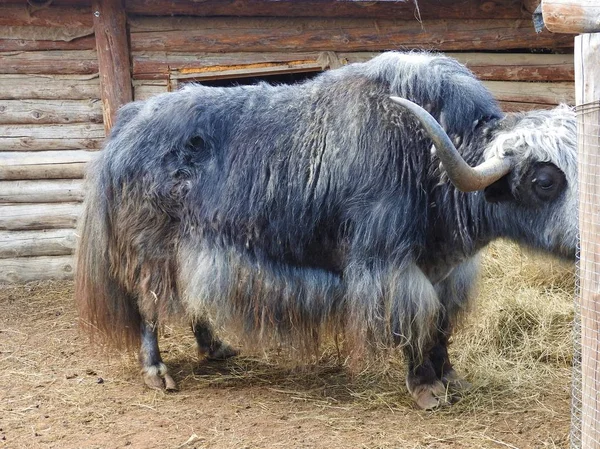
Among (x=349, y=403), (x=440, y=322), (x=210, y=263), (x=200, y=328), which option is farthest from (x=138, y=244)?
(x=440, y=322)

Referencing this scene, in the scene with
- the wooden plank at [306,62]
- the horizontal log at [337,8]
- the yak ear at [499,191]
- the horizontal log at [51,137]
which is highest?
the horizontal log at [337,8]

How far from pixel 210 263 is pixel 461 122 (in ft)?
5.49

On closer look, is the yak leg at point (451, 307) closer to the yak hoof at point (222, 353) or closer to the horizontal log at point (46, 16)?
the yak hoof at point (222, 353)

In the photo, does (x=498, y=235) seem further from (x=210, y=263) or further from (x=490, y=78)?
(x=490, y=78)

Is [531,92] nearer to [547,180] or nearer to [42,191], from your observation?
[547,180]

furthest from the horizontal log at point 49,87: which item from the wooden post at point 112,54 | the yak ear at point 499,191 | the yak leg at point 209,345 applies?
the yak ear at point 499,191

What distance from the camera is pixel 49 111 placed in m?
7.08

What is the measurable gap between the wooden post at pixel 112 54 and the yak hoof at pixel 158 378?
3061 mm

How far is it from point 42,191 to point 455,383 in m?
4.62

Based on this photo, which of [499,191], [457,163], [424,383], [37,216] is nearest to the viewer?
[457,163]

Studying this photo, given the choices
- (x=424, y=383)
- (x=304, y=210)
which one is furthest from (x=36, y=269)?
(x=424, y=383)

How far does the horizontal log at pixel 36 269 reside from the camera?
7152 mm

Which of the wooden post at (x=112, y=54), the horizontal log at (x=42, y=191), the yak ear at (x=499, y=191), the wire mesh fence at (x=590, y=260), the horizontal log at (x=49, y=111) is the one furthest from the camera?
the horizontal log at (x=42, y=191)

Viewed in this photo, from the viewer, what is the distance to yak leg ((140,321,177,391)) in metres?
4.70
